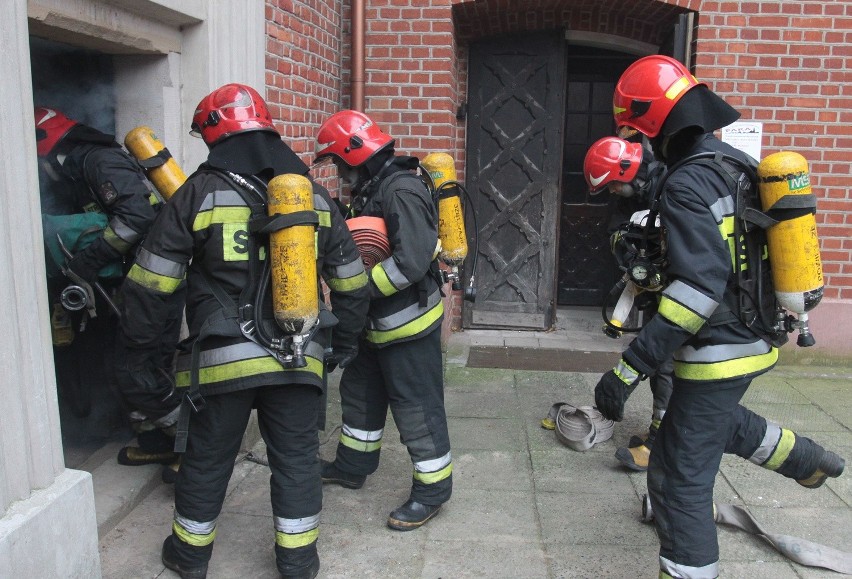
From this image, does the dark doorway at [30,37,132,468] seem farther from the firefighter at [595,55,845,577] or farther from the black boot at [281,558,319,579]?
the firefighter at [595,55,845,577]

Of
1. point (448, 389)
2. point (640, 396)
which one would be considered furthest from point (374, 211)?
point (640, 396)

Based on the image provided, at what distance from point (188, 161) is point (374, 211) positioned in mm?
1239

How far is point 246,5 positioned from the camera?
4402 millimetres

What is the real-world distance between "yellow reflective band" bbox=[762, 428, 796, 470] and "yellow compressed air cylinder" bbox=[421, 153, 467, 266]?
169cm

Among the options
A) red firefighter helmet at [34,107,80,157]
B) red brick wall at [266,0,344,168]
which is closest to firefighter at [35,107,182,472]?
red firefighter helmet at [34,107,80,157]

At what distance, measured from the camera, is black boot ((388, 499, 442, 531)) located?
12.3 ft

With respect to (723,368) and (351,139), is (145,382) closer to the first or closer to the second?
(351,139)

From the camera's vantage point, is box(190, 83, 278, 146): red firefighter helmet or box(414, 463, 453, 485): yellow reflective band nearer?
box(190, 83, 278, 146): red firefighter helmet

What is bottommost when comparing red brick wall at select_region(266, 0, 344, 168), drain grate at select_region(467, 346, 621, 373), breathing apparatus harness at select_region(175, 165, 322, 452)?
drain grate at select_region(467, 346, 621, 373)

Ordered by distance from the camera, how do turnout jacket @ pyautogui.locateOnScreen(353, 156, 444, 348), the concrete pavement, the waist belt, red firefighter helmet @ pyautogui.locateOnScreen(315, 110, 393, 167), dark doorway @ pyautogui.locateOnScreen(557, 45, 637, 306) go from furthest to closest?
1. dark doorway @ pyautogui.locateOnScreen(557, 45, 637, 306)
2. the waist belt
3. red firefighter helmet @ pyautogui.locateOnScreen(315, 110, 393, 167)
4. turnout jacket @ pyautogui.locateOnScreen(353, 156, 444, 348)
5. the concrete pavement

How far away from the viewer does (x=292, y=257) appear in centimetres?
283

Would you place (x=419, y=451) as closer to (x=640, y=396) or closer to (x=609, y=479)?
(x=609, y=479)

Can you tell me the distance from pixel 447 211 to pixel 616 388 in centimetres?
142

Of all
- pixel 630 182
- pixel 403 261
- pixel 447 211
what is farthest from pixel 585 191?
pixel 403 261
